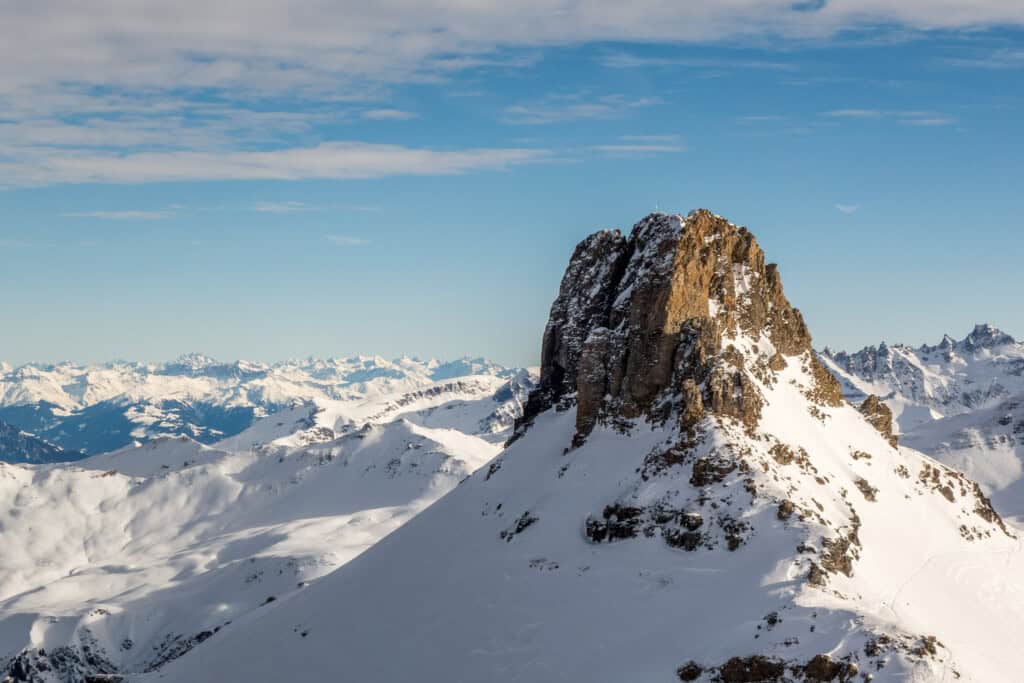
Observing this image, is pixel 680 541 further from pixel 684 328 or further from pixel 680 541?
pixel 684 328

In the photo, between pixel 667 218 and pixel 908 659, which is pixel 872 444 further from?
pixel 908 659

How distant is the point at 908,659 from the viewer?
50.5 m

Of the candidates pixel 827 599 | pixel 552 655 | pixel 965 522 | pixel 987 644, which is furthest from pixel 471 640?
pixel 965 522

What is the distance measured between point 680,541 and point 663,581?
4.20 metres

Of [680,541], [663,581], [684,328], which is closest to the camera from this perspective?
[663,581]

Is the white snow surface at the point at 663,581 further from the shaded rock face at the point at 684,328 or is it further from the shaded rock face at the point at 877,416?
the shaded rock face at the point at 877,416

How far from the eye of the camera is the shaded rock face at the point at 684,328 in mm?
81125

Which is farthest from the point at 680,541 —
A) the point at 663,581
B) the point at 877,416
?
the point at 877,416

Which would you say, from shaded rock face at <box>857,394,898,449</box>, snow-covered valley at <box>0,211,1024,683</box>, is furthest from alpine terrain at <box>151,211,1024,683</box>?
shaded rock face at <box>857,394,898,449</box>

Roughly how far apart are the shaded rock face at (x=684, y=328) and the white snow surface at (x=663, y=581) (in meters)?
2.71

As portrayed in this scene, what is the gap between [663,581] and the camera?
64.9 m

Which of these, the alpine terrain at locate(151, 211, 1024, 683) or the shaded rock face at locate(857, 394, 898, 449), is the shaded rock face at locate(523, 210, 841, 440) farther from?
the shaded rock face at locate(857, 394, 898, 449)

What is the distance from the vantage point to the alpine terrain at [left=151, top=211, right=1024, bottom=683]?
191 ft

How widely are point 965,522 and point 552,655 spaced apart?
49.0m
